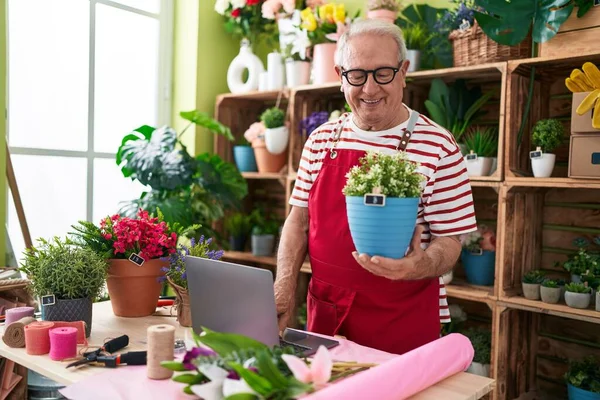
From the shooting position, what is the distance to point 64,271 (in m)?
1.58

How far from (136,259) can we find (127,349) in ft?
1.14

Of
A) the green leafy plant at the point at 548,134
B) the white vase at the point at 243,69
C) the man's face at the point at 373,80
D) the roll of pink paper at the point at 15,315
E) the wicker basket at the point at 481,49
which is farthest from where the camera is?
the white vase at the point at 243,69

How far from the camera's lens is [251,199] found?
4.20 m

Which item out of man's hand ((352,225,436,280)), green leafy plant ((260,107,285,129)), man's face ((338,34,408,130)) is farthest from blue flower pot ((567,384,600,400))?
green leafy plant ((260,107,285,129))

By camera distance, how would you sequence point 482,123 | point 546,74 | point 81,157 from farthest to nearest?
point 81,157, point 482,123, point 546,74

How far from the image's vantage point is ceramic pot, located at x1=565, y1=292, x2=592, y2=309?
2512 mm

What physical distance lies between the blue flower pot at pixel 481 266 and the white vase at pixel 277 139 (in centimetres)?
127

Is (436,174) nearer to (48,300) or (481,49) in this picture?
(48,300)

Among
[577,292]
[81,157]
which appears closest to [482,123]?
[577,292]

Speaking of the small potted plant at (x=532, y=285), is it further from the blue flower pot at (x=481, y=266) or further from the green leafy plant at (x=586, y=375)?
the green leafy plant at (x=586, y=375)

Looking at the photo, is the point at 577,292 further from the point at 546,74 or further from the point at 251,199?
the point at 251,199

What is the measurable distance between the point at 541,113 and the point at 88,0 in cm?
268

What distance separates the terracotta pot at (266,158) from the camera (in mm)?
3658

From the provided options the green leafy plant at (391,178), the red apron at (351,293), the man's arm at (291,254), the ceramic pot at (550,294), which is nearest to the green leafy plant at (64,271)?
the man's arm at (291,254)
